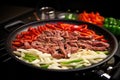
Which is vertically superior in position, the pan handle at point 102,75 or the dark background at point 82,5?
the dark background at point 82,5

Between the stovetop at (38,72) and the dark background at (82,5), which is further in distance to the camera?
the dark background at (82,5)

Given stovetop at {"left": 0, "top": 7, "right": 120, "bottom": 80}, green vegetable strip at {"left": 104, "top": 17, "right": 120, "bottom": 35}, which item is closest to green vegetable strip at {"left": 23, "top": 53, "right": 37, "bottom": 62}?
stovetop at {"left": 0, "top": 7, "right": 120, "bottom": 80}

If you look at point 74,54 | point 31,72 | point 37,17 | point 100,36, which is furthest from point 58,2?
point 31,72

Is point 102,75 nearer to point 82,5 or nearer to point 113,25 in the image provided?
point 113,25

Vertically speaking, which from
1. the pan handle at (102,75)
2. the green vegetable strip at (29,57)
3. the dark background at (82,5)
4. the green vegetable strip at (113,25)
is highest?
the dark background at (82,5)

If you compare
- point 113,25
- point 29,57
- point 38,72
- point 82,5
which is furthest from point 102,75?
point 82,5

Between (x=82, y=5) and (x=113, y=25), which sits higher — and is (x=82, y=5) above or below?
above

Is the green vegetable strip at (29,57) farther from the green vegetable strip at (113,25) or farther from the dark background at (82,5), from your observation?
the dark background at (82,5)

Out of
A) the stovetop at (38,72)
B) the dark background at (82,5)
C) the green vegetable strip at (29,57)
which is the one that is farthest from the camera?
the dark background at (82,5)

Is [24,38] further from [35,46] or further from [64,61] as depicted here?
[64,61]

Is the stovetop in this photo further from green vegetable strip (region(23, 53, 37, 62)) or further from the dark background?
the dark background

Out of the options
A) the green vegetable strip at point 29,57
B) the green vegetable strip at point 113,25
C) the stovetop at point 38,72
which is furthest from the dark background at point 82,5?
the green vegetable strip at point 29,57
